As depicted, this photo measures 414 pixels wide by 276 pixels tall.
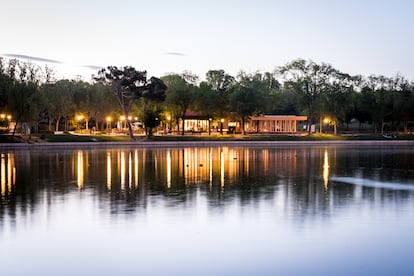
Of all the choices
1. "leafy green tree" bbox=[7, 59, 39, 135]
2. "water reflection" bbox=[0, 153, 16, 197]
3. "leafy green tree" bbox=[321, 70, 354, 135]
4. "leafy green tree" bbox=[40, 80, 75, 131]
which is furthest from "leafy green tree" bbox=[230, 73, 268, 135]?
"water reflection" bbox=[0, 153, 16, 197]

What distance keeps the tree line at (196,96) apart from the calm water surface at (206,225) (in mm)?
40177

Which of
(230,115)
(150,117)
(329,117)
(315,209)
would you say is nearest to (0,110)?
(150,117)

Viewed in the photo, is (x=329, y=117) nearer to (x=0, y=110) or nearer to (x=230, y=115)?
(x=230, y=115)

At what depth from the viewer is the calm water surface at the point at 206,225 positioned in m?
10.6

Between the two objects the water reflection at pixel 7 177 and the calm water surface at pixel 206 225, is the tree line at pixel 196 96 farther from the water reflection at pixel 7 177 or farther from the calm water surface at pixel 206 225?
the calm water surface at pixel 206 225

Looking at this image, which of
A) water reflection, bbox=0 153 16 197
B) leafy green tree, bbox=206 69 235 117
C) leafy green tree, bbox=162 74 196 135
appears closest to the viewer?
water reflection, bbox=0 153 16 197

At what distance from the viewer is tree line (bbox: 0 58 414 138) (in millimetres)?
64438

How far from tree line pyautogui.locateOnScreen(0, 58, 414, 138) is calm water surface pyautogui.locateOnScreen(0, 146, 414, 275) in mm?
40177

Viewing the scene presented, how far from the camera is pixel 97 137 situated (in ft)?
202

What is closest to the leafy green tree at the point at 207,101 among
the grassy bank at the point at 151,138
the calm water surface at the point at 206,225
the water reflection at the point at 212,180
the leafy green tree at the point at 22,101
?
the grassy bank at the point at 151,138

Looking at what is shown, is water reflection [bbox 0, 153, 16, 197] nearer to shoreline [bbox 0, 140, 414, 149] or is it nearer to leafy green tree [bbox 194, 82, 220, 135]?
shoreline [bbox 0, 140, 414, 149]

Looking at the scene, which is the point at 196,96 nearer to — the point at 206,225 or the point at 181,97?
the point at 181,97

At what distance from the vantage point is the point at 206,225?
14.0 m

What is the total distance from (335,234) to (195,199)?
630 cm
